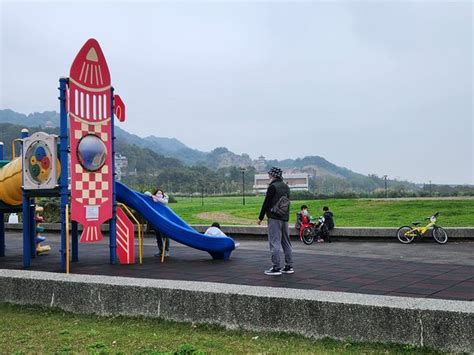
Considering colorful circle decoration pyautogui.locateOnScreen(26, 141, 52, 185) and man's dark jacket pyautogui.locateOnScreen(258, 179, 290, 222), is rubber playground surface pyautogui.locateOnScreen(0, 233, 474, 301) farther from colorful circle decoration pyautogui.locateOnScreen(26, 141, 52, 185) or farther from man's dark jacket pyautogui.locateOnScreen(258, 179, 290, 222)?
colorful circle decoration pyautogui.locateOnScreen(26, 141, 52, 185)

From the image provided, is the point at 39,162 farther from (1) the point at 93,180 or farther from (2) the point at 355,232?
(2) the point at 355,232

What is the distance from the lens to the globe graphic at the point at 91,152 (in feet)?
31.7

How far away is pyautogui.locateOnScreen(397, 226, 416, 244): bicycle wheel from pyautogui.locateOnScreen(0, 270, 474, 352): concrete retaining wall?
9423 mm

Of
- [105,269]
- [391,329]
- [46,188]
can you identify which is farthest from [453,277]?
[46,188]

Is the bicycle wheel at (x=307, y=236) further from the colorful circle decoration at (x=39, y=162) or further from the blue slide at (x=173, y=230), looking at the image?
the colorful circle decoration at (x=39, y=162)

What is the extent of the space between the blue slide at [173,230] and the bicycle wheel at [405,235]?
5.71m

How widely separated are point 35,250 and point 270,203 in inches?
Result: 258

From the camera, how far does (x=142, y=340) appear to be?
5387 mm

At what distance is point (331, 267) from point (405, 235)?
576 cm

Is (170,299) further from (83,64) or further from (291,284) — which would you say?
(83,64)

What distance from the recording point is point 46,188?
9.71m

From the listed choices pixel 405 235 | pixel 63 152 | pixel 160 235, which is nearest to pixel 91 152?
pixel 63 152

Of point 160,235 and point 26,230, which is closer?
point 26,230

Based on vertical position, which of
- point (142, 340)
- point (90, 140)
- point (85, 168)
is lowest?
point (142, 340)
